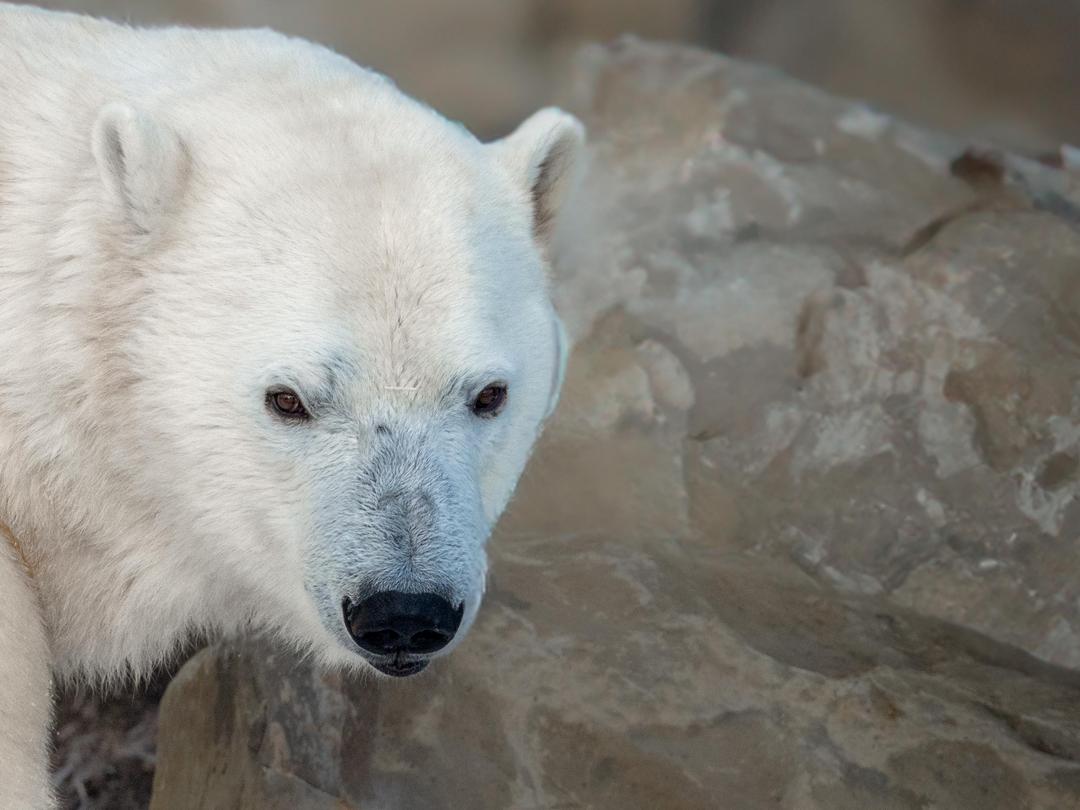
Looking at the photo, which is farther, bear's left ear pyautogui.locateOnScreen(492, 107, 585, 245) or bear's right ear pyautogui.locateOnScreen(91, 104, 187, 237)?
bear's left ear pyautogui.locateOnScreen(492, 107, 585, 245)

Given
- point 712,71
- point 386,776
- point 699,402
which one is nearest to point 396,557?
point 386,776

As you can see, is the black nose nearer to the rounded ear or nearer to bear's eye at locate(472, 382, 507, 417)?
bear's eye at locate(472, 382, 507, 417)

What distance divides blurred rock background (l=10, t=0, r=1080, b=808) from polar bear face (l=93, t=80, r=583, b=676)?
77cm

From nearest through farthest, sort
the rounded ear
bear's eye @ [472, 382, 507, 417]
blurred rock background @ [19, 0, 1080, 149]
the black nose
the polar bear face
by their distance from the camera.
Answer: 1. the black nose
2. the polar bear face
3. bear's eye @ [472, 382, 507, 417]
4. the rounded ear
5. blurred rock background @ [19, 0, 1080, 149]

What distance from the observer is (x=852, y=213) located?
489 centimetres

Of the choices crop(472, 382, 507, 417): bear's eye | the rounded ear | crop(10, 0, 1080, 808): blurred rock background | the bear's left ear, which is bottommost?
crop(10, 0, 1080, 808): blurred rock background

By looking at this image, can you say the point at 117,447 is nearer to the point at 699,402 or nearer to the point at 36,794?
the point at 36,794

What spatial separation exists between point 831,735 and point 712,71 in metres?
3.65

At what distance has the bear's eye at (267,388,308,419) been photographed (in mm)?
2596

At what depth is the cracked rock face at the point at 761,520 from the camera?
290 centimetres

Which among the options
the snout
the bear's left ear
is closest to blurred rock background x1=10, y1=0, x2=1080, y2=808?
the snout

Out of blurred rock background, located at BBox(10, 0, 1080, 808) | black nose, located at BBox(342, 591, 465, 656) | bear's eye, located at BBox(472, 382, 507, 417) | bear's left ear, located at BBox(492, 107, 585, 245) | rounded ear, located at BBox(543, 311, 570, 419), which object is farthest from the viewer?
blurred rock background, located at BBox(10, 0, 1080, 808)

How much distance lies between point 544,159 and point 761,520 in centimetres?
145

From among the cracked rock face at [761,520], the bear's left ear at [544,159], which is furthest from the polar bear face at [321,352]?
the cracked rock face at [761,520]
